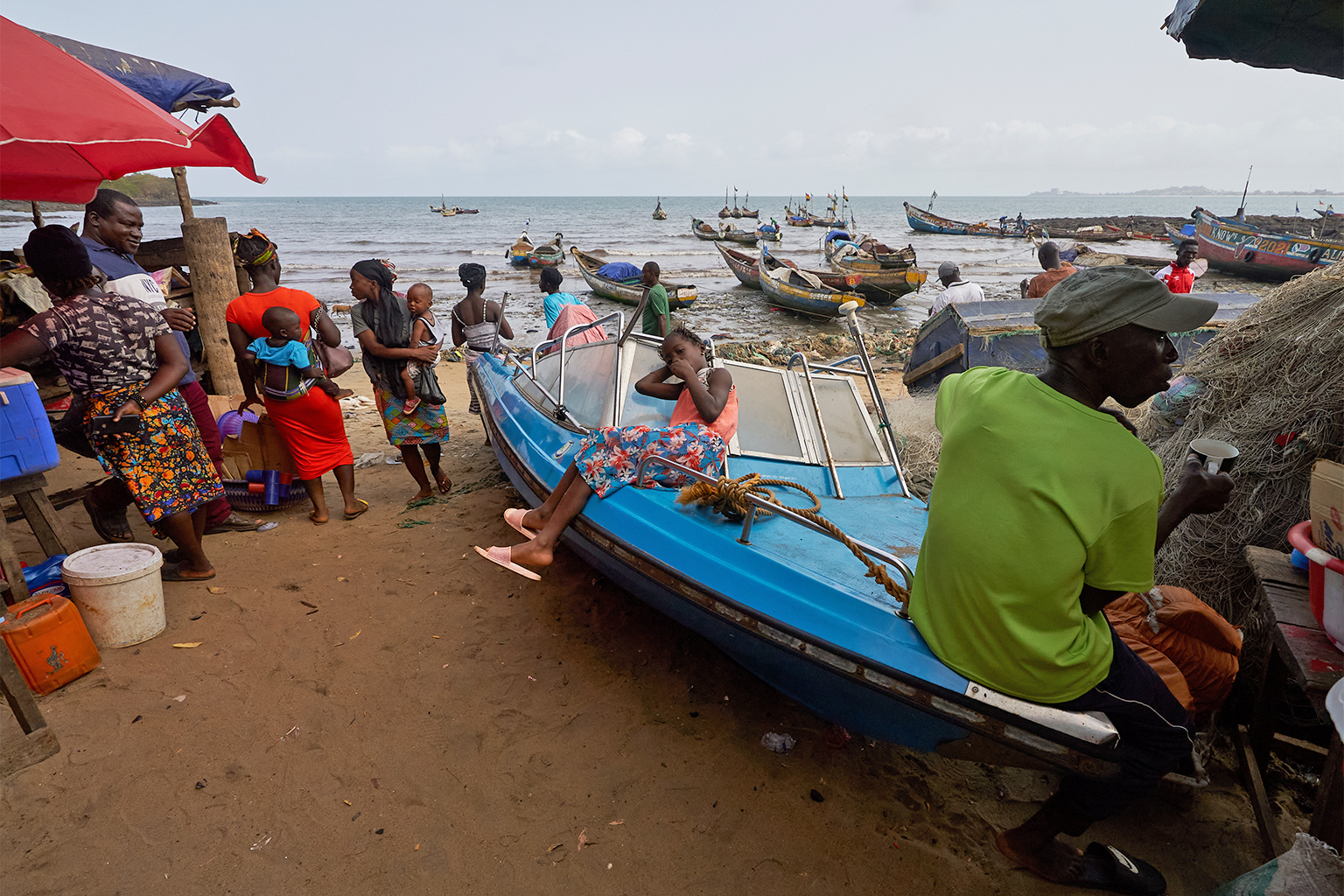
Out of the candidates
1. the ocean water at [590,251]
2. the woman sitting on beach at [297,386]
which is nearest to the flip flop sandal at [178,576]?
the woman sitting on beach at [297,386]

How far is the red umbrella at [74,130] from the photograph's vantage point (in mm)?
2846

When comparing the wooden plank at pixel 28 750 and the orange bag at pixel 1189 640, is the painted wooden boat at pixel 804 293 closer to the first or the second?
the orange bag at pixel 1189 640

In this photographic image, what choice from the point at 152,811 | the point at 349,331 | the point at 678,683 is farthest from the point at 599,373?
the point at 349,331

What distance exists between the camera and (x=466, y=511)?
5.32 meters

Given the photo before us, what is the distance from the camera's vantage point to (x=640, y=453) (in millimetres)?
3461

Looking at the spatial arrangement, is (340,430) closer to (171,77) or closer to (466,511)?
(466,511)

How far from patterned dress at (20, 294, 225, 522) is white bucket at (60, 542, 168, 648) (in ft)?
1.20

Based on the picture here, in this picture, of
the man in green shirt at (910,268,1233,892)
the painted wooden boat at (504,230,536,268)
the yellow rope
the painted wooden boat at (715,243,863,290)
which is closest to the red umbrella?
the yellow rope

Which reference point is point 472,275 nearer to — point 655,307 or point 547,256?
point 655,307

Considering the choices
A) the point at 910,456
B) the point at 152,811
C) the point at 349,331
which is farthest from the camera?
the point at 349,331

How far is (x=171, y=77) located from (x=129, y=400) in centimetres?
444

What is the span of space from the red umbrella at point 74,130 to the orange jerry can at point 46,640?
81.4 inches

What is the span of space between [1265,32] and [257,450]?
6552mm

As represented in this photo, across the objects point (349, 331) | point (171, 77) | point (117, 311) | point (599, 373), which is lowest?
point (349, 331)
